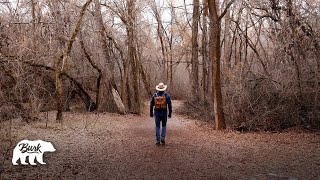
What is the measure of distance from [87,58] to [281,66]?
11.5m

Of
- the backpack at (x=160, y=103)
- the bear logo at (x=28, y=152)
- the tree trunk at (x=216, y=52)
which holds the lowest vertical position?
the bear logo at (x=28, y=152)

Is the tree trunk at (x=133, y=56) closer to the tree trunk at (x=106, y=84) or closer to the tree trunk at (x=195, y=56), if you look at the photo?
the tree trunk at (x=106, y=84)

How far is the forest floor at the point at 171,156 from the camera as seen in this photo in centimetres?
764

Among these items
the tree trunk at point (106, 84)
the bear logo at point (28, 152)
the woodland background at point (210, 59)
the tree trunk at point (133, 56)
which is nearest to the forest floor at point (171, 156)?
the bear logo at point (28, 152)

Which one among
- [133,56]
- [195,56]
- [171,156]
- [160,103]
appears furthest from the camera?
[133,56]

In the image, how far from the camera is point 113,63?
2300cm

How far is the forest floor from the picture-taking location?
7641 mm

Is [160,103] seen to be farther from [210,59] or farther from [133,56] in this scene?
[133,56]

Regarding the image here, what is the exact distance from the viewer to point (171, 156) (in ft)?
30.8

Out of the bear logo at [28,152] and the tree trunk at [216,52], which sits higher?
the tree trunk at [216,52]

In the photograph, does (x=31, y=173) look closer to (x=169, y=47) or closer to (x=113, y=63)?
(x=113, y=63)

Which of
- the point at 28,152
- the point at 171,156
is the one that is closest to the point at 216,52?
the point at 171,156

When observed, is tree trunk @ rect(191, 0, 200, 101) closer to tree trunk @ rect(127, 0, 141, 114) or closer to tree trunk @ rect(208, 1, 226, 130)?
tree trunk @ rect(127, 0, 141, 114)

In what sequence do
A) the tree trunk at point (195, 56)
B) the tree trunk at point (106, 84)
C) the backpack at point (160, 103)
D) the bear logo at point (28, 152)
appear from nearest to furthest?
the bear logo at point (28, 152) < the backpack at point (160, 103) < the tree trunk at point (106, 84) < the tree trunk at point (195, 56)
